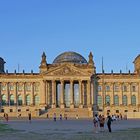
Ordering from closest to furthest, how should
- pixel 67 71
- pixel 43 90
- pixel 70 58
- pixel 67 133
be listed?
pixel 67 133 < pixel 67 71 < pixel 43 90 < pixel 70 58

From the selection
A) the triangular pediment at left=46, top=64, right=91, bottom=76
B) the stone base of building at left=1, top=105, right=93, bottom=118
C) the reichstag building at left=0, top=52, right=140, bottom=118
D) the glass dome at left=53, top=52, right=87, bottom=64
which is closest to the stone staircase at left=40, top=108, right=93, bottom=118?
the stone base of building at left=1, top=105, right=93, bottom=118

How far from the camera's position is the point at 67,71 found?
418 feet

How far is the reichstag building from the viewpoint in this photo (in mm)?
127000

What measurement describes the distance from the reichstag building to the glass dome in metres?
2.95

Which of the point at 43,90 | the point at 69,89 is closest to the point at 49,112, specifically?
the point at 43,90

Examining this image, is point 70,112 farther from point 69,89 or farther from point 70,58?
point 70,58

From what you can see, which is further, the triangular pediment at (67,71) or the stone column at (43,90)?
the stone column at (43,90)

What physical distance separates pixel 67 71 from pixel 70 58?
13.7 m

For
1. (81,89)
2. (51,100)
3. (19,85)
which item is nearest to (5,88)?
(19,85)

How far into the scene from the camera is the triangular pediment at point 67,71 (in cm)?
12712

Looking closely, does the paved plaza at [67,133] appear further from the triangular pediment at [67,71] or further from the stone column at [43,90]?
the stone column at [43,90]

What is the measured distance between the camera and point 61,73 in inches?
5007

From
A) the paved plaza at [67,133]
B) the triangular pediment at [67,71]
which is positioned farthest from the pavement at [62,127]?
the triangular pediment at [67,71]

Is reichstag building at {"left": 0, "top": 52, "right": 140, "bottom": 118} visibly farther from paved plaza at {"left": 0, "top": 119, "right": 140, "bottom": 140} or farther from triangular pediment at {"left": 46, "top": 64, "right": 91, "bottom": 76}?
paved plaza at {"left": 0, "top": 119, "right": 140, "bottom": 140}
